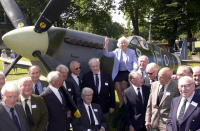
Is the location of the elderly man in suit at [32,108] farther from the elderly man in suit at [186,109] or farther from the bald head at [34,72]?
the elderly man in suit at [186,109]

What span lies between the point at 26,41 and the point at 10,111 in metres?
2.07

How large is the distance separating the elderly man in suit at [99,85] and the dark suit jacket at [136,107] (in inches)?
25.8

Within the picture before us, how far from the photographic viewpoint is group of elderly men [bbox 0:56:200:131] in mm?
2576

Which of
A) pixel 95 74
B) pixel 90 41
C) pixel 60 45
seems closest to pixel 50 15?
pixel 60 45

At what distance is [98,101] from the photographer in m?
4.15

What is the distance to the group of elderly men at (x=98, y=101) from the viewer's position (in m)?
2.58

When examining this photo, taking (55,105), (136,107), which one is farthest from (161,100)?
(55,105)

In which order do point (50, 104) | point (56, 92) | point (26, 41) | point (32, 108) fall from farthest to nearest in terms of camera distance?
point (26, 41) → point (56, 92) → point (50, 104) → point (32, 108)

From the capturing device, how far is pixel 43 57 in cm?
→ 450

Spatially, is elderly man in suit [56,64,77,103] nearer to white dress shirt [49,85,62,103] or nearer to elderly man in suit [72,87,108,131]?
elderly man in suit [72,87,108,131]

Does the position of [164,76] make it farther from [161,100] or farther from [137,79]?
[137,79]

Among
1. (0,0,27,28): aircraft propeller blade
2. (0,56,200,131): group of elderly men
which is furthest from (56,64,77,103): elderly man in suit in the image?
(0,0,27,28): aircraft propeller blade

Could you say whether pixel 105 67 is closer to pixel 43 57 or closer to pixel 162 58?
pixel 43 57

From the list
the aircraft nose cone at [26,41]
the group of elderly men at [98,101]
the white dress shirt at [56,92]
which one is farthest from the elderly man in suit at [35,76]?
the aircraft nose cone at [26,41]
